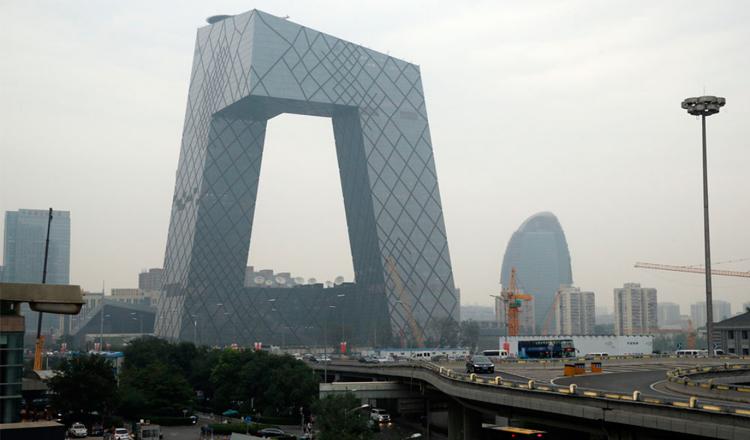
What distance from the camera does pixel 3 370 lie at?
36.2 meters

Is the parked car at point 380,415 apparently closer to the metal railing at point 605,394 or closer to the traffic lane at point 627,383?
the metal railing at point 605,394

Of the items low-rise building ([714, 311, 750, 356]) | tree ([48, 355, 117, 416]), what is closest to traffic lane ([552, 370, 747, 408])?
tree ([48, 355, 117, 416])

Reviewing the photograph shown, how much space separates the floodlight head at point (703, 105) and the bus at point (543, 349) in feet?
170

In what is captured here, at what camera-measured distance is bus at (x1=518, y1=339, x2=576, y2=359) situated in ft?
404

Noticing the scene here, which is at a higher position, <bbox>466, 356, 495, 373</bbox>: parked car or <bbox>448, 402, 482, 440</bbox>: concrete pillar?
<bbox>466, 356, 495, 373</bbox>: parked car

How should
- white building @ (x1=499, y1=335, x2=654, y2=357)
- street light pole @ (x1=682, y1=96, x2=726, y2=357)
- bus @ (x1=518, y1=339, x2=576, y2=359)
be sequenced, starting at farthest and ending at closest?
white building @ (x1=499, y1=335, x2=654, y2=357), bus @ (x1=518, y1=339, x2=576, y2=359), street light pole @ (x1=682, y1=96, x2=726, y2=357)

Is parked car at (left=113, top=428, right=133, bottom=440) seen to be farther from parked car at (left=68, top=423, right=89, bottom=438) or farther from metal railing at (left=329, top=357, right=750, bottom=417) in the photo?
metal railing at (left=329, top=357, right=750, bottom=417)

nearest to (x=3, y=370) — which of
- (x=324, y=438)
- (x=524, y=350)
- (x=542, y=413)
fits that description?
(x=542, y=413)

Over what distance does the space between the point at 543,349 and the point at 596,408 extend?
8862 cm

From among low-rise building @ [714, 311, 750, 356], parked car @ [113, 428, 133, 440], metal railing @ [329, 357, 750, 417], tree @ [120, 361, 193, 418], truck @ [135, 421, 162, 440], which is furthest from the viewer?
low-rise building @ [714, 311, 750, 356]

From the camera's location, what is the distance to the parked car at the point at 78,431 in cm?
8124

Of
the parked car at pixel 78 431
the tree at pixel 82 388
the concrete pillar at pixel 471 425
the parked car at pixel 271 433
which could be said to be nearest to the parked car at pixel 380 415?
the parked car at pixel 271 433

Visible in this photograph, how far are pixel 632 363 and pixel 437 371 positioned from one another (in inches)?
1013

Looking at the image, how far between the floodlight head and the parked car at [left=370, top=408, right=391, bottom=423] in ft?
140
